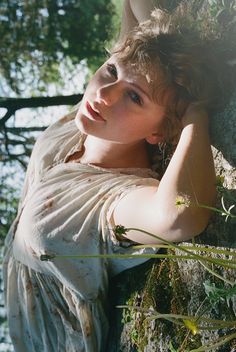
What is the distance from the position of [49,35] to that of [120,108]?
538 cm

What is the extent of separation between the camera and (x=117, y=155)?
6.98 feet

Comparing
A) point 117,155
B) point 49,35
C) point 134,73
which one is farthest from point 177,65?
point 49,35

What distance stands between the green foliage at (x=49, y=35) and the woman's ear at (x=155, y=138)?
4.51m

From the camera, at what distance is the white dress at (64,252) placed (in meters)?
1.85

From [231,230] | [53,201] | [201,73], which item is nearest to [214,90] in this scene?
[201,73]

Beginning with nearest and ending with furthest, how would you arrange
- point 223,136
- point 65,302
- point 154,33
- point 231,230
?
1. point 231,230
2. point 223,136
3. point 154,33
4. point 65,302

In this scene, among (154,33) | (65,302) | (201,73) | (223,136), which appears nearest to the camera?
(223,136)

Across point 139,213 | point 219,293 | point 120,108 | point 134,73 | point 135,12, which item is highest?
point 135,12

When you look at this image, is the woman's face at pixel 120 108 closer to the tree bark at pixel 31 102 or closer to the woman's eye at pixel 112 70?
the woman's eye at pixel 112 70

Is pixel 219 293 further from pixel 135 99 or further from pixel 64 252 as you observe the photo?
pixel 135 99

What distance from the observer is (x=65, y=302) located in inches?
81.9

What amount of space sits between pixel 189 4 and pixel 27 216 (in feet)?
3.05

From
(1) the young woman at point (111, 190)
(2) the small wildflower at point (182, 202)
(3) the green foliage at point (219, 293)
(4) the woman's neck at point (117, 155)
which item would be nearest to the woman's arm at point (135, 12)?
(1) the young woman at point (111, 190)

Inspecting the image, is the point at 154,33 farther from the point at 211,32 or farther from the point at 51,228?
the point at 51,228
